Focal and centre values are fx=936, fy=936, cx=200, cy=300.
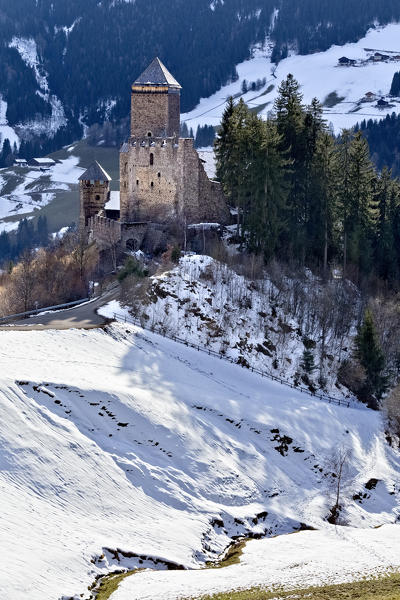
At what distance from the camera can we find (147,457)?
43.2m

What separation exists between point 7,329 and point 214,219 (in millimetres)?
20588

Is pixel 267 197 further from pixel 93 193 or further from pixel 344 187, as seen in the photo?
pixel 93 193

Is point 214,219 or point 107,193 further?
point 107,193

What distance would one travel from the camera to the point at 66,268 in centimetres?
6500

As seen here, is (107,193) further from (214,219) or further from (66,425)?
(66,425)

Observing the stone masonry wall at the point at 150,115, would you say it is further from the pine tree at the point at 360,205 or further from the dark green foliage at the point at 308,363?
the dark green foliage at the point at 308,363

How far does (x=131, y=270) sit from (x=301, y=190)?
14.3 metres

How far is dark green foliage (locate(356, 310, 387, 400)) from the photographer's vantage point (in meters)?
55.9

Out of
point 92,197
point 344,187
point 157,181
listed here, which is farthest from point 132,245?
point 344,187

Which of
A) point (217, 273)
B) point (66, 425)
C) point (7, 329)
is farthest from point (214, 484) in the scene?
point (217, 273)

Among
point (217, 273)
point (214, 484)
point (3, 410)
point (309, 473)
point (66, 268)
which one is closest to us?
point (3, 410)

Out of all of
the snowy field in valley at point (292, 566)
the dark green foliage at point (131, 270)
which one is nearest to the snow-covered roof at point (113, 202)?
the dark green foliage at point (131, 270)

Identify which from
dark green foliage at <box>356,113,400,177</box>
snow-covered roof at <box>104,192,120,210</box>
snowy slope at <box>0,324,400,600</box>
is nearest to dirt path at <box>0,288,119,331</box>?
snowy slope at <box>0,324,400,600</box>

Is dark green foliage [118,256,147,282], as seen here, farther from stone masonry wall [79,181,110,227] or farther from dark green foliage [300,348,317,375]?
stone masonry wall [79,181,110,227]
